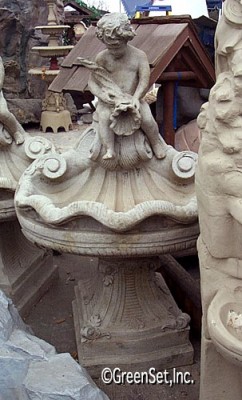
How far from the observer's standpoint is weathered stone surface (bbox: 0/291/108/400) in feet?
6.77

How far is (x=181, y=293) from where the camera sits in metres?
3.66

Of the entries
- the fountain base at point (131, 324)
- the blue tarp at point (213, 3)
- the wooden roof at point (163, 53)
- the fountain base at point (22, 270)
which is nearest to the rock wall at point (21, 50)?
the blue tarp at point (213, 3)

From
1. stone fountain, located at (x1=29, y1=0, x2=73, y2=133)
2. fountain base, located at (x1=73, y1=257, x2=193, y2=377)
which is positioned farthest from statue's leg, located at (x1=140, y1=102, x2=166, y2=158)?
stone fountain, located at (x1=29, y1=0, x2=73, y2=133)

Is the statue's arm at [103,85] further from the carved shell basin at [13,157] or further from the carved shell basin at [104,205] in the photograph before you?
the carved shell basin at [13,157]

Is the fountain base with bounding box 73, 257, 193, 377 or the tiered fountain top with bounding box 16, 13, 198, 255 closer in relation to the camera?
the tiered fountain top with bounding box 16, 13, 198, 255

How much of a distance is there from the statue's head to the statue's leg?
15.7 inches

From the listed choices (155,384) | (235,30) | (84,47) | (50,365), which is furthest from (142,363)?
(84,47)

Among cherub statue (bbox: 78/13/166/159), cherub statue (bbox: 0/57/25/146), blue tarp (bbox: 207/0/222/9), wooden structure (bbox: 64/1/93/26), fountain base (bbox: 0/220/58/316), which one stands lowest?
wooden structure (bbox: 64/1/93/26)

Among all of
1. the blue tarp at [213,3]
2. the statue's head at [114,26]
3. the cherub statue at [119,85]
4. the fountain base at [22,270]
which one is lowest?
the fountain base at [22,270]

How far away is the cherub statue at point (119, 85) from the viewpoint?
2846 millimetres

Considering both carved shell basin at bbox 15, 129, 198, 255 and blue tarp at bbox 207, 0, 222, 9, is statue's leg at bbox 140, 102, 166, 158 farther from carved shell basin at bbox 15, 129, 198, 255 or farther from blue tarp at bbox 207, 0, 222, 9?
blue tarp at bbox 207, 0, 222, 9

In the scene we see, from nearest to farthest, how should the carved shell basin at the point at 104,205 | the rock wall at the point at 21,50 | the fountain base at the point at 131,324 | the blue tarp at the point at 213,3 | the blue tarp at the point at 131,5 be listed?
the carved shell basin at the point at 104,205
the fountain base at the point at 131,324
the blue tarp at the point at 131,5
the rock wall at the point at 21,50
the blue tarp at the point at 213,3

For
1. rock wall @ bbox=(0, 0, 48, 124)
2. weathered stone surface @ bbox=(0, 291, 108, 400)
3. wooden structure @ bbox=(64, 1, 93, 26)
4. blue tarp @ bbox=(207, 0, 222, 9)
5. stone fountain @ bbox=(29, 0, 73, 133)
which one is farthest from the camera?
wooden structure @ bbox=(64, 1, 93, 26)

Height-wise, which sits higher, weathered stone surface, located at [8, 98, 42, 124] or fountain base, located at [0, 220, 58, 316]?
fountain base, located at [0, 220, 58, 316]
